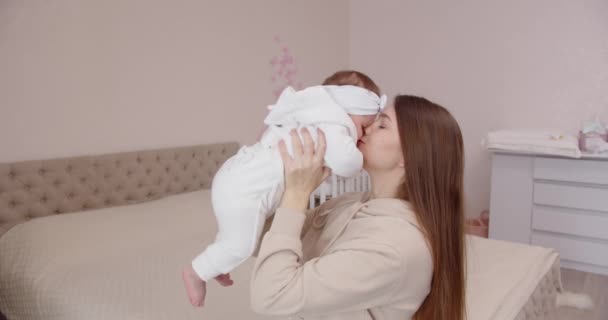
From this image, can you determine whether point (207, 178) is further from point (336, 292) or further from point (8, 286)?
point (336, 292)

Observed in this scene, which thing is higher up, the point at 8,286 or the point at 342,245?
the point at 342,245

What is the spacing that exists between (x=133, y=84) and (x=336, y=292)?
2.02m

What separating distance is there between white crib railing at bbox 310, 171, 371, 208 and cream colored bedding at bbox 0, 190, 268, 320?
1.16m

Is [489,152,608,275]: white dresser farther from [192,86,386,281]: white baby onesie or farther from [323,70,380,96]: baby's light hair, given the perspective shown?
[192,86,386,281]: white baby onesie

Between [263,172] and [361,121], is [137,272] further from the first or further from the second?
[361,121]

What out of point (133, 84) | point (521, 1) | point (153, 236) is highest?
point (521, 1)

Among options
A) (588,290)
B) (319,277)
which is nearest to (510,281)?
(319,277)

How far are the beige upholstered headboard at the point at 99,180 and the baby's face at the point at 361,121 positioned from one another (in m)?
1.67

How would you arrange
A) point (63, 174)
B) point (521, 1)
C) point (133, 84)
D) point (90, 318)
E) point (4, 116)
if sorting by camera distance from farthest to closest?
1. point (521, 1)
2. point (133, 84)
3. point (63, 174)
4. point (4, 116)
5. point (90, 318)

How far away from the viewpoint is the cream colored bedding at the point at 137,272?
1.53 metres

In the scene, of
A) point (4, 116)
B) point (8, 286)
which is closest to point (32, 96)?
point (4, 116)

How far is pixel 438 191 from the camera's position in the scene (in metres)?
1.01

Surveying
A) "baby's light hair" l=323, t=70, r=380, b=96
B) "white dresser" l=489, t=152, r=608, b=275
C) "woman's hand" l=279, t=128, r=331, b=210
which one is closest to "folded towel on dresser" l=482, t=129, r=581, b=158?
"white dresser" l=489, t=152, r=608, b=275

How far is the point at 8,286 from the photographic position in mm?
1860
